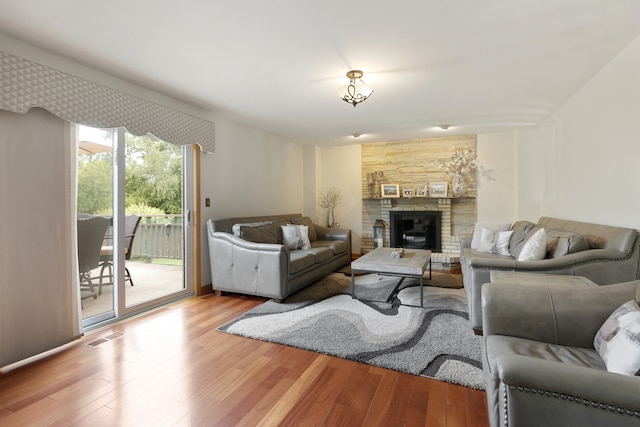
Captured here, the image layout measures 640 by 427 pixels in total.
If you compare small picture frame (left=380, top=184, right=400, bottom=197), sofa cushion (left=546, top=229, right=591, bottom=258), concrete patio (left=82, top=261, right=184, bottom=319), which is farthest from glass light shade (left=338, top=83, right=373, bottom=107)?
small picture frame (left=380, top=184, right=400, bottom=197)

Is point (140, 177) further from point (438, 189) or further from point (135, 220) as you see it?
point (438, 189)

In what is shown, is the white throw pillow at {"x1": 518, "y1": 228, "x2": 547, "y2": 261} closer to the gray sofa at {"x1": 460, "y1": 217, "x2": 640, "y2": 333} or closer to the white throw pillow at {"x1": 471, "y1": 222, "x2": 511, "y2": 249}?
the gray sofa at {"x1": 460, "y1": 217, "x2": 640, "y2": 333}

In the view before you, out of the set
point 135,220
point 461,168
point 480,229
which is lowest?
point 480,229

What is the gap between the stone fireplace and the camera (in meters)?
5.54

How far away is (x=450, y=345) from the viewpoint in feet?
7.67

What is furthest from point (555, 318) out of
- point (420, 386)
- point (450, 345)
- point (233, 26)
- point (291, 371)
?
point (233, 26)

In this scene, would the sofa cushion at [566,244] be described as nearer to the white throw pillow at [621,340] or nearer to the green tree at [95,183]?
the white throw pillow at [621,340]

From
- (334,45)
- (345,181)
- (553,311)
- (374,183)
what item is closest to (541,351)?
(553,311)

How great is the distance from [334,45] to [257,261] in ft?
7.59

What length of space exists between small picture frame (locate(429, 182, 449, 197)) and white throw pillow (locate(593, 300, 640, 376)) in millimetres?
4384

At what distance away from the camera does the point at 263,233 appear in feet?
13.2

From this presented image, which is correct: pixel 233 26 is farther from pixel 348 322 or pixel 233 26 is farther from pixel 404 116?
pixel 404 116

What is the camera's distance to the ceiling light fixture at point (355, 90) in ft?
9.40

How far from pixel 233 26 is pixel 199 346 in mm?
2393
